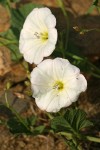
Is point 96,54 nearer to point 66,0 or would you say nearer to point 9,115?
point 66,0

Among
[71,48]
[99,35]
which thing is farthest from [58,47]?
[99,35]

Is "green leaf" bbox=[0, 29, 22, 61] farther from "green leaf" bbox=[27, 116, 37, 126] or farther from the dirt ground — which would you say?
"green leaf" bbox=[27, 116, 37, 126]

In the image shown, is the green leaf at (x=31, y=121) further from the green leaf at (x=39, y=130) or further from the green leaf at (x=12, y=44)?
the green leaf at (x=12, y=44)

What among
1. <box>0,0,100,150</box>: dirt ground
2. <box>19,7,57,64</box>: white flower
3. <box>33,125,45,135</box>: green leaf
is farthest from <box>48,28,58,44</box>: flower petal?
<box>0,0,100,150</box>: dirt ground

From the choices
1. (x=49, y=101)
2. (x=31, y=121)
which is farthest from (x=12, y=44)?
(x=49, y=101)

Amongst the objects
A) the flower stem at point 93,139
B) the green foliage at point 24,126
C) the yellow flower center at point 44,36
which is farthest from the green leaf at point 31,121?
the yellow flower center at point 44,36

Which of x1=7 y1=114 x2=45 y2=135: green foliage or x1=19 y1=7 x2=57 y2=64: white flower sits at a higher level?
x1=19 y1=7 x2=57 y2=64: white flower
